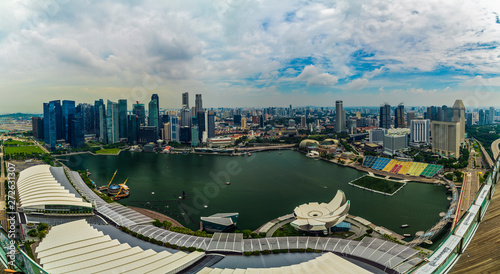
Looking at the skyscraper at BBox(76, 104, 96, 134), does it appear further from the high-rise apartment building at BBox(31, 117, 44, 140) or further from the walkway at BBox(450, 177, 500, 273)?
the walkway at BBox(450, 177, 500, 273)

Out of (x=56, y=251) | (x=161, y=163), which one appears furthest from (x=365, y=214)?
(x=161, y=163)

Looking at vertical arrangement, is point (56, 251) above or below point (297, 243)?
above

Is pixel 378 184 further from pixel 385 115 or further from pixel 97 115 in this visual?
pixel 97 115

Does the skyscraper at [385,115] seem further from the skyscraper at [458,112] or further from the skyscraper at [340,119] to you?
the skyscraper at [458,112]

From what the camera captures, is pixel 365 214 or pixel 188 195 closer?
pixel 365 214

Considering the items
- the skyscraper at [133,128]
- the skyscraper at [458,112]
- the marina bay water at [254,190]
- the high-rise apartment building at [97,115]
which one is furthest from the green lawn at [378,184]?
the high-rise apartment building at [97,115]

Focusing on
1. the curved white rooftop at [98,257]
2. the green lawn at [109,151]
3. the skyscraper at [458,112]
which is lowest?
the curved white rooftop at [98,257]

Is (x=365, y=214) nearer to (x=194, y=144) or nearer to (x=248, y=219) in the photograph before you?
(x=248, y=219)
